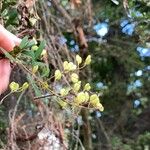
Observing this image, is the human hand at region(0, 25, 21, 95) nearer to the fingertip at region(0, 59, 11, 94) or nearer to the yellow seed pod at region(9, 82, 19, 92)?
the fingertip at region(0, 59, 11, 94)

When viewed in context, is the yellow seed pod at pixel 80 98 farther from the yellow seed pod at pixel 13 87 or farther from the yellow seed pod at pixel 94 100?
the yellow seed pod at pixel 13 87

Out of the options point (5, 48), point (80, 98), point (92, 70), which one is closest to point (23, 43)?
point (5, 48)

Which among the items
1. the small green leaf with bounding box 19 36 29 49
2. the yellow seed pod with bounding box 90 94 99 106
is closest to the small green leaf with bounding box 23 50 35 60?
the small green leaf with bounding box 19 36 29 49

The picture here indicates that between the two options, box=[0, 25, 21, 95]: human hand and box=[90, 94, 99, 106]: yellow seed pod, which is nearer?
box=[0, 25, 21, 95]: human hand

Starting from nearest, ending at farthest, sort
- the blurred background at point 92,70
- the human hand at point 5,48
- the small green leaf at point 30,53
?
the human hand at point 5,48 < the small green leaf at point 30,53 < the blurred background at point 92,70

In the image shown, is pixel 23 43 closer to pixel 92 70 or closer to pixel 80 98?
pixel 80 98

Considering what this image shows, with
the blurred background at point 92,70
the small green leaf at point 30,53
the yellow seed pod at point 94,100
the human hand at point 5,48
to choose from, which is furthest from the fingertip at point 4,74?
the blurred background at point 92,70

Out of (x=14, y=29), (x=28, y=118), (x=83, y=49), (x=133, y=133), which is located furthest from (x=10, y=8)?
(x=133, y=133)
